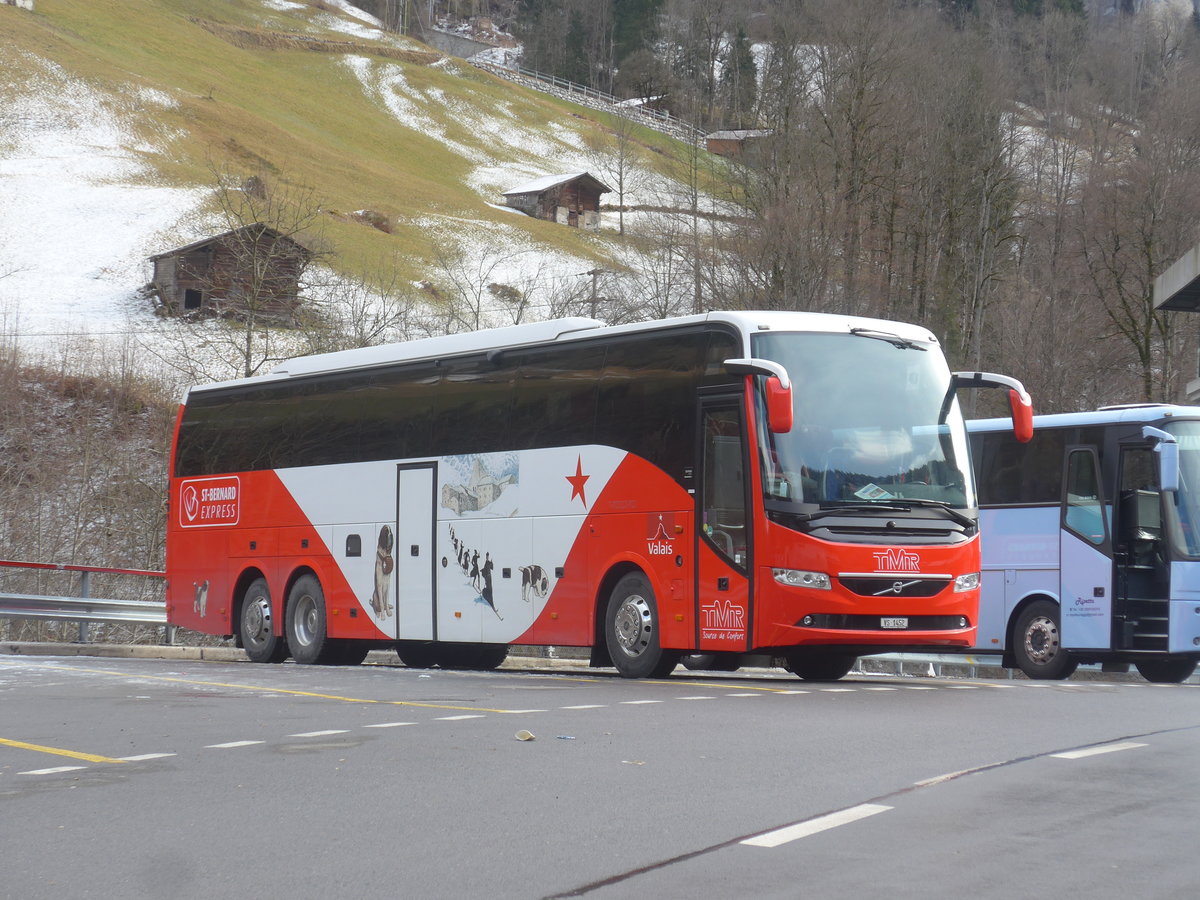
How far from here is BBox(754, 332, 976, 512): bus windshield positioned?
14.3m

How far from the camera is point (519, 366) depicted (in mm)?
17578

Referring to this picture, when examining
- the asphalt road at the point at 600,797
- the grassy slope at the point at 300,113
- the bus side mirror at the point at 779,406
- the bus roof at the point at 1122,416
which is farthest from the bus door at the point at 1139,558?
the grassy slope at the point at 300,113

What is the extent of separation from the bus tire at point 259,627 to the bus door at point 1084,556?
34.3ft

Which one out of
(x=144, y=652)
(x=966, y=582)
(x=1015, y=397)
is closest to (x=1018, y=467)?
(x=1015, y=397)

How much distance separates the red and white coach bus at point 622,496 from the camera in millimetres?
14305

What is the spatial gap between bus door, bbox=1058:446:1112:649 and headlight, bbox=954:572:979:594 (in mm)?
5324

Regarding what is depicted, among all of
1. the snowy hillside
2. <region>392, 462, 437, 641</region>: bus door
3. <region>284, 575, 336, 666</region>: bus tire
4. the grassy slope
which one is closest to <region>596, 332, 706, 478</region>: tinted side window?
<region>392, 462, 437, 641</region>: bus door

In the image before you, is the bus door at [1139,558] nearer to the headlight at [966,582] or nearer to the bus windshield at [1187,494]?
the bus windshield at [1187,494]

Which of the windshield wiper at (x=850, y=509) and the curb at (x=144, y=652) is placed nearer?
the windshield wiper at (x=850, y=509)

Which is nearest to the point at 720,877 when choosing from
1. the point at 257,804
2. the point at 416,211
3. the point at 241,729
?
the point at 257,804

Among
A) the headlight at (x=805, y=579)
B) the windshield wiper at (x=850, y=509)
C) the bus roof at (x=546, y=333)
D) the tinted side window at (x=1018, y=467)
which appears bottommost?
the headlight at (x=805, y=579)

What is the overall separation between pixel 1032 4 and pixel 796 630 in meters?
95.9

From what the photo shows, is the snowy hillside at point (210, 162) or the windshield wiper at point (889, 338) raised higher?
the snowy hillside at point (210, 162)

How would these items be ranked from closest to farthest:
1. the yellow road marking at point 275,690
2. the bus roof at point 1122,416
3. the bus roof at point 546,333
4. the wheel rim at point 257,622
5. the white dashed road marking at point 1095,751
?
the white dashed road marking at point 1095,751 → the yellow road marking at point 275,690 → the bus roof at point 546,333 → the bus roof at point 1122,416 → the wheel rim at point 257,622
